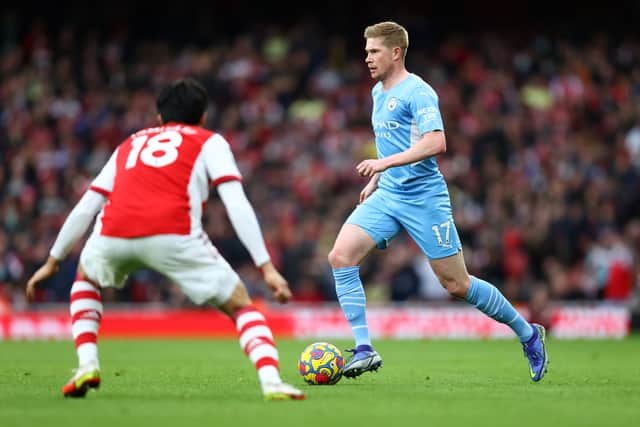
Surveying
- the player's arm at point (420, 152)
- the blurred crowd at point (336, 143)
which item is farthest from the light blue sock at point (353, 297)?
the blurred crowd at point (336, 143)

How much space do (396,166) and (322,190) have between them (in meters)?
13.8

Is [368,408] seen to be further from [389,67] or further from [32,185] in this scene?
[32,185]

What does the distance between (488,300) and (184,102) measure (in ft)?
10.4

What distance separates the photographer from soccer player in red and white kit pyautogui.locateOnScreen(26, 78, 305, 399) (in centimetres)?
654

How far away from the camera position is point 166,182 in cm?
664

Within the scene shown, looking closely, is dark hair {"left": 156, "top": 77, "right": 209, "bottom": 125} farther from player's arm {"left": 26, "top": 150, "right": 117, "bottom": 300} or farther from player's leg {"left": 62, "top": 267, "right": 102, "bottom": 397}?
player's leg {"left": 62, "top": 267, "right": 102, "bottom": 397}

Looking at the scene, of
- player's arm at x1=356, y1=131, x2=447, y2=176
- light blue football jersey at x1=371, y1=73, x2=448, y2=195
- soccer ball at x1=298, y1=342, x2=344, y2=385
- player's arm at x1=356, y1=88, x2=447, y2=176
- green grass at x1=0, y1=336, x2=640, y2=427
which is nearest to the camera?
green grass at x1=0, y1=336, x2=640, y2=427

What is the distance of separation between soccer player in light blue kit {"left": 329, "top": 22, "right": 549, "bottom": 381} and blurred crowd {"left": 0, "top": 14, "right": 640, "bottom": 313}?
34.4 feet

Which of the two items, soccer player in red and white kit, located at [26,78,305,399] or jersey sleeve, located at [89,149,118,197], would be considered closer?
soccer player in red and white kit, located at [26,78,305,399]

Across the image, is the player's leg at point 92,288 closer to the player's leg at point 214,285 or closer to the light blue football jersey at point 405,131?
the player's leg at point 214,285

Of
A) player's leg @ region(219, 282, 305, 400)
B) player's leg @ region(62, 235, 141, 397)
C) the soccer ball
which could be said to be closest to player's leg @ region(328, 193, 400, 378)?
the soccer ball

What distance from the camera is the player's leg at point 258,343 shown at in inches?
257

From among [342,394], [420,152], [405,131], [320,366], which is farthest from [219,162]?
[405,131]

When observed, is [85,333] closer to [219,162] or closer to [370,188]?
[219,162]
